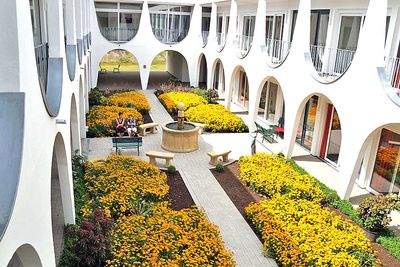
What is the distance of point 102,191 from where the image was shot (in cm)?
1070

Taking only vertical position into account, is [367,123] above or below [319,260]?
above

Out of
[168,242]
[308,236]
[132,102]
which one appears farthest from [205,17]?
[168,242]

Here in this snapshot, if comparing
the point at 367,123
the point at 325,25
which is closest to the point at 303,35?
the point at 325,25

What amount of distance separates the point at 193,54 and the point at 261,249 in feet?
75.8

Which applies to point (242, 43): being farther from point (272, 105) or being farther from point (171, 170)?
point (171, 170)

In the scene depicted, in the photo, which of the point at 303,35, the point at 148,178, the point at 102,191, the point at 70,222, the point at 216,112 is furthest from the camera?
the point at 216,112

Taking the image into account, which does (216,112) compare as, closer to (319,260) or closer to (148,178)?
(148,178)

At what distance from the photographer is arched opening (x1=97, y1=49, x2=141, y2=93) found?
30219mm

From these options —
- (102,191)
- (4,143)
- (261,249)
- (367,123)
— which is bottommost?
(261,249)

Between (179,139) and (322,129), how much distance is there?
20.0 ft

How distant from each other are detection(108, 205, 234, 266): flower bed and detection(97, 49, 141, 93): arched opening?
64.2 ft

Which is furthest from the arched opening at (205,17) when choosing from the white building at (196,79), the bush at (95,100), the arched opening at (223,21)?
the bush at (95,100)

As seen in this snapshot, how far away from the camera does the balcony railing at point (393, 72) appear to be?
11.2 m

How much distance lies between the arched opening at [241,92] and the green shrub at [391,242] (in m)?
15.5
